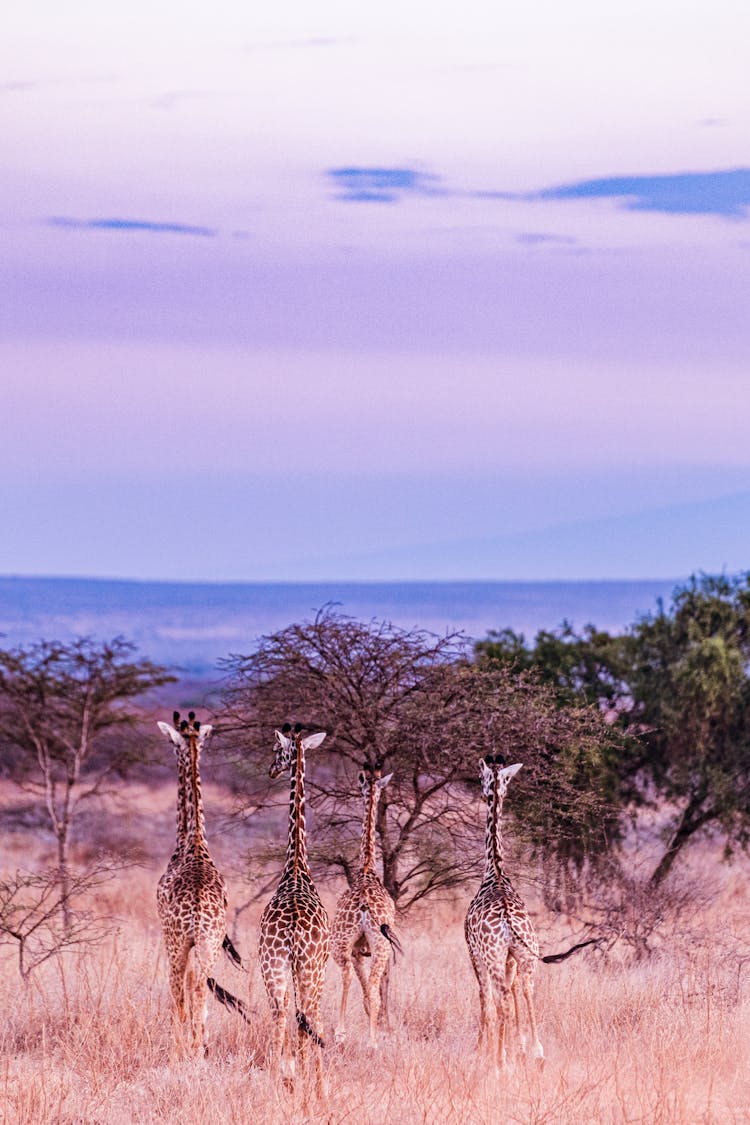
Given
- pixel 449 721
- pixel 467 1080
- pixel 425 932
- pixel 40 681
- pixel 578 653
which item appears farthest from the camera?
pixel 40 681

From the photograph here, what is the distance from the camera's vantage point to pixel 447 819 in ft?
47.0

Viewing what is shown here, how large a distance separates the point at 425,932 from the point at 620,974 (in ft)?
13.6

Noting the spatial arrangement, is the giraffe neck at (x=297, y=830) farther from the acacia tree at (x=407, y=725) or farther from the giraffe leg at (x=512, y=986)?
the acacia tree at (x=407, y=725)

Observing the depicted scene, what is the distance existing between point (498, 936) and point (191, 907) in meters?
2.10

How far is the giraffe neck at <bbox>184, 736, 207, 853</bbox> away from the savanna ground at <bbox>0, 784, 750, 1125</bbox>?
1487mm

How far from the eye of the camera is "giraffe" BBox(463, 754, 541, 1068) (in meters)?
10.3

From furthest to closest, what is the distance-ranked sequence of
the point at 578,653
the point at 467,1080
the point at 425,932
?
the point at 578,653, the point at 425,932, the point at 467,1080

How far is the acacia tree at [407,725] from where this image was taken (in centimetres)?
1361

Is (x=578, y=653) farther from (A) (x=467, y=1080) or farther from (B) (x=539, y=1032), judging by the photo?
(A) (x=467, y=1080)

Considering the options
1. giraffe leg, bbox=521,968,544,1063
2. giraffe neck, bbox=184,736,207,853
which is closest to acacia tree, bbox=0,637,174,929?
giraffe neck, bbox=184,736,207,853

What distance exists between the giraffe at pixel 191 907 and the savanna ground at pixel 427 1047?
17.5 inches

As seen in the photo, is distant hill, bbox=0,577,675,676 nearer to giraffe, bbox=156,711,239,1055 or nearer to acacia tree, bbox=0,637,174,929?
acacia tree, bbox=0,637,174,929

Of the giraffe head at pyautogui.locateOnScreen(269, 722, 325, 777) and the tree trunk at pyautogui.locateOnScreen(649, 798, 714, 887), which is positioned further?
the tree trunk at pyautogui.locateOnScreen(649, 798, 714, 887)

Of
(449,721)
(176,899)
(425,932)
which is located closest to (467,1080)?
(176,899)
